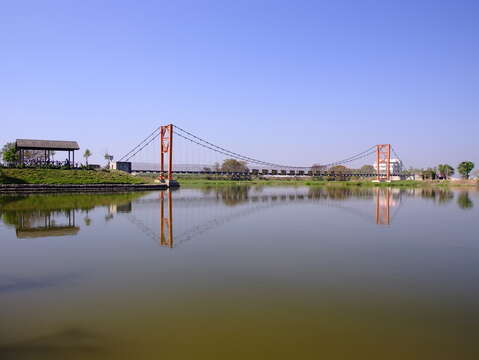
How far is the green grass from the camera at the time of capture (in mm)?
32428

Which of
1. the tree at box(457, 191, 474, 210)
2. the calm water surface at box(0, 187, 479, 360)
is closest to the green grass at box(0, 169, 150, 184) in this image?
the calm water surface at box(0, 187, 479, 360)

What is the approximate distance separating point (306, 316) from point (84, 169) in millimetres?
40611

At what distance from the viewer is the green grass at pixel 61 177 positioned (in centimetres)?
3243

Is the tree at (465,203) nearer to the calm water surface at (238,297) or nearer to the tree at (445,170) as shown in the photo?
the calm water surface at (238,297)

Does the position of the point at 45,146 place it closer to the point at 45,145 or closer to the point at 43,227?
the point at 45,145

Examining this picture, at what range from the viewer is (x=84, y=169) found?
40562 mm

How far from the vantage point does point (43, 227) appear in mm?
11242

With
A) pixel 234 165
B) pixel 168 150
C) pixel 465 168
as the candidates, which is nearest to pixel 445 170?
pixel 465 168

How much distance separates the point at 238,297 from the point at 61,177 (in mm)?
34928

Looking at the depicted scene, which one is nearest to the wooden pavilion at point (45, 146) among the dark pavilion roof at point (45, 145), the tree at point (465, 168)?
the dark pavilion roof at point (45, 145)

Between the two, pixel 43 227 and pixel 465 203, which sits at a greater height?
pixel 43 227

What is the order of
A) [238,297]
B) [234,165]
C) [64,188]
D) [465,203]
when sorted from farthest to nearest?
1. [234,165]
2. [64,188]
3. [465,203]
4. [238,297]

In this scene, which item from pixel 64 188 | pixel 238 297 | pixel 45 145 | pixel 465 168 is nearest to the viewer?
pixel 238 297

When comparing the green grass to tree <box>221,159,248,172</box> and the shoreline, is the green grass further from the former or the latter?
tree <box>221,159,248,172</box>
